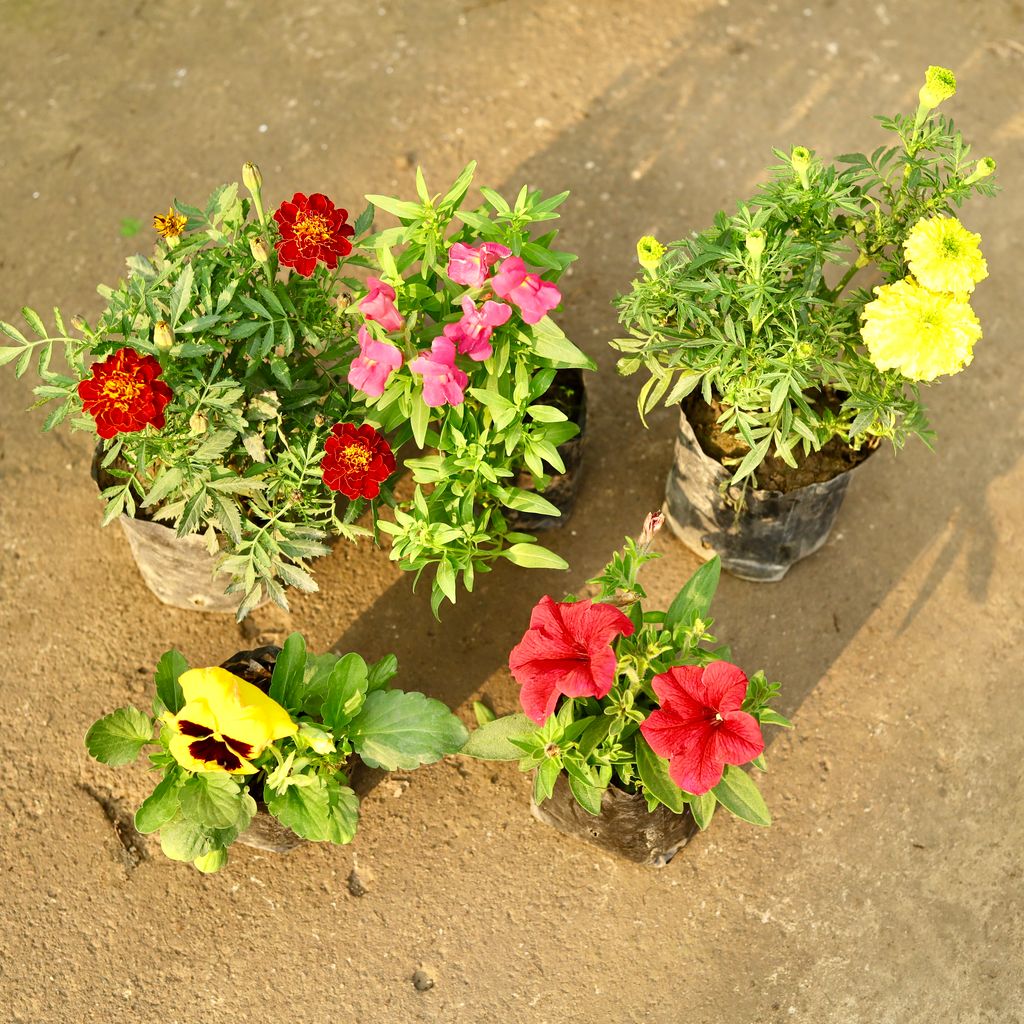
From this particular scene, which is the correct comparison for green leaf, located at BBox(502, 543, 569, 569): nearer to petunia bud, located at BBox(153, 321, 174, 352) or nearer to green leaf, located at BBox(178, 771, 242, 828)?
green leaf, located at BBox(178, 771, 242, 828)

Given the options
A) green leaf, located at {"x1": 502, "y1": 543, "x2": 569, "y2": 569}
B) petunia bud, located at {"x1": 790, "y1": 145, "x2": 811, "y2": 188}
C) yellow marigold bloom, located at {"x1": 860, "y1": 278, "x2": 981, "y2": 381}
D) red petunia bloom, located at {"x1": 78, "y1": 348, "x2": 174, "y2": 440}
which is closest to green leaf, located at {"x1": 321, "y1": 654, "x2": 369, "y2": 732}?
green leaf, located at {"x1": 502, "y1": 543, "x2": 569, "y2": 569}

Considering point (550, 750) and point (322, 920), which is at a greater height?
point (550, 750)

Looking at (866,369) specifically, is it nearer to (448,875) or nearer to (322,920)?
(448,875)

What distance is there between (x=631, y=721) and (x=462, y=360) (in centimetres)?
93

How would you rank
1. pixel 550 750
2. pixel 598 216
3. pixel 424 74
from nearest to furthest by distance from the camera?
pixel 550 750 < pixel 598 216 < pixel 424 74

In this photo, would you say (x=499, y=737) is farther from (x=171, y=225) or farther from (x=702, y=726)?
(x=171, y=225)

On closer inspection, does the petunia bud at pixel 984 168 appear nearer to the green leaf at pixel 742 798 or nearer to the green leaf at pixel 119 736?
the green leaf at pixel 742 798

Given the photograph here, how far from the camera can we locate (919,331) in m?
2.28

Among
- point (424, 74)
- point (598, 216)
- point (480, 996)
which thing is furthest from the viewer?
point (424, 74)

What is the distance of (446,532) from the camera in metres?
2.64

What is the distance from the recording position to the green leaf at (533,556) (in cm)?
280

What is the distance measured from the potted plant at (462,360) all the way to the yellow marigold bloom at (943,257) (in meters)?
0.73

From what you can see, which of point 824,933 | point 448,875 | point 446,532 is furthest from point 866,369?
point 448,875

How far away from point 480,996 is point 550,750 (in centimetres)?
73
